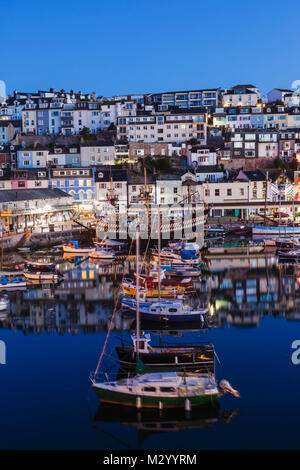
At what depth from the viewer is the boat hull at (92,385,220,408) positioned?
14422 millimetres

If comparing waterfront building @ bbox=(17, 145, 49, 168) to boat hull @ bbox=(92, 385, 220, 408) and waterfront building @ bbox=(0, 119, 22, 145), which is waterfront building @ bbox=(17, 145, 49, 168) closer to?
waterfront building @ bbox=(0, 119, 22, 145)

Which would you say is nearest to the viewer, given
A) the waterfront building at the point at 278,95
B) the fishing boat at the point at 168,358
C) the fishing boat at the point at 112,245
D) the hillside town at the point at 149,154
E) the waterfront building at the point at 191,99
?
the fishing boat at the point at 168,358

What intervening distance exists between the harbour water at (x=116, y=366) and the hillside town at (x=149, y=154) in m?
22.9

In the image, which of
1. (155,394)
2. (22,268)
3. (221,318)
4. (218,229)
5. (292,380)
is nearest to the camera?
(155,394)

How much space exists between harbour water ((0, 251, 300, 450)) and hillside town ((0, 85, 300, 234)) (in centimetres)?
2290

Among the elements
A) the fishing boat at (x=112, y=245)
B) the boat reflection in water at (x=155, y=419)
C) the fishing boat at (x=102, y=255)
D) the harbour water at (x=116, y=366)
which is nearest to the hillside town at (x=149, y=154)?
the fishing boat at (x=112, y=245)

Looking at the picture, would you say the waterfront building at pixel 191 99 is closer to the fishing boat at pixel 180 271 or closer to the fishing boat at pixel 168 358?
the fishing boat at pixel 180 271

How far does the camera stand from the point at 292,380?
16344mm

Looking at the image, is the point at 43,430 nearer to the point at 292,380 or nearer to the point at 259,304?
the point at 292,380

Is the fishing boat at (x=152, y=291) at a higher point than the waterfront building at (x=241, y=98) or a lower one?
lower

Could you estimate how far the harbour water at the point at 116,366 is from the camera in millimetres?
13469

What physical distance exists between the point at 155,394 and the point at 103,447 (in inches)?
80.5

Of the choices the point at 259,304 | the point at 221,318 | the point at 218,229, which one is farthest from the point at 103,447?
the point at 218,229

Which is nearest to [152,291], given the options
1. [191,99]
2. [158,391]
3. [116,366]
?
[116,366]
